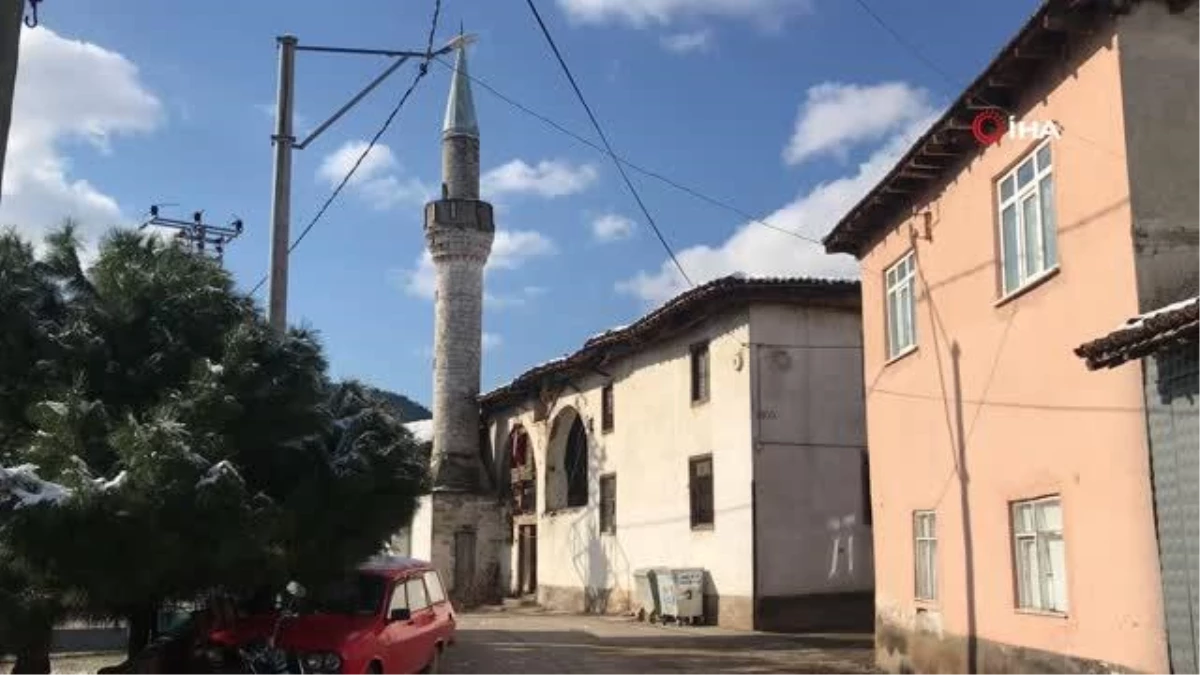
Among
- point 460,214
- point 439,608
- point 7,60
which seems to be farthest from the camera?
point 460,214

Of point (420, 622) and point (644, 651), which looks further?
point (644, 651)

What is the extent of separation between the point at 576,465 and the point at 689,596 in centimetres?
1144

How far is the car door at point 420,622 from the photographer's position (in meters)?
13.4

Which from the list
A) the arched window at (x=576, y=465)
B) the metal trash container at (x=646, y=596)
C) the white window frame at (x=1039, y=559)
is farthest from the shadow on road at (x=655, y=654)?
the arched window at (x=576, y=465)

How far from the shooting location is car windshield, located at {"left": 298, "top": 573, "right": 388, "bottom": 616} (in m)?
12.6

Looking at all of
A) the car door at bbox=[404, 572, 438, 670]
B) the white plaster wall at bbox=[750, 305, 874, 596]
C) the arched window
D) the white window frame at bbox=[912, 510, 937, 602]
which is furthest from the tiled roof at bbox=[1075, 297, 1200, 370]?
the arched window

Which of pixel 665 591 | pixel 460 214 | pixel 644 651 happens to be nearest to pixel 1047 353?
pixel 644 651

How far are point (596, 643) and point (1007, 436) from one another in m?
10.6

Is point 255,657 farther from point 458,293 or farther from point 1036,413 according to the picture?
point 458,293

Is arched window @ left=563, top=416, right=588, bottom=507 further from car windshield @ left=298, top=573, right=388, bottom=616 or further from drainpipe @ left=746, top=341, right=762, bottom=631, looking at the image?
car windshield @ left=298, top=573, right=388, bottom=616

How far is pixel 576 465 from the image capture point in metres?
35.6

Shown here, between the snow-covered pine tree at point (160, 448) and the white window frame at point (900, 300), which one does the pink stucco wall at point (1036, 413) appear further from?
the snow-covered pine tree at point (160, 448)

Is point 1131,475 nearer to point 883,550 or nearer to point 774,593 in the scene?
point 883,550

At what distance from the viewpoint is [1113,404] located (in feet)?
33.5
